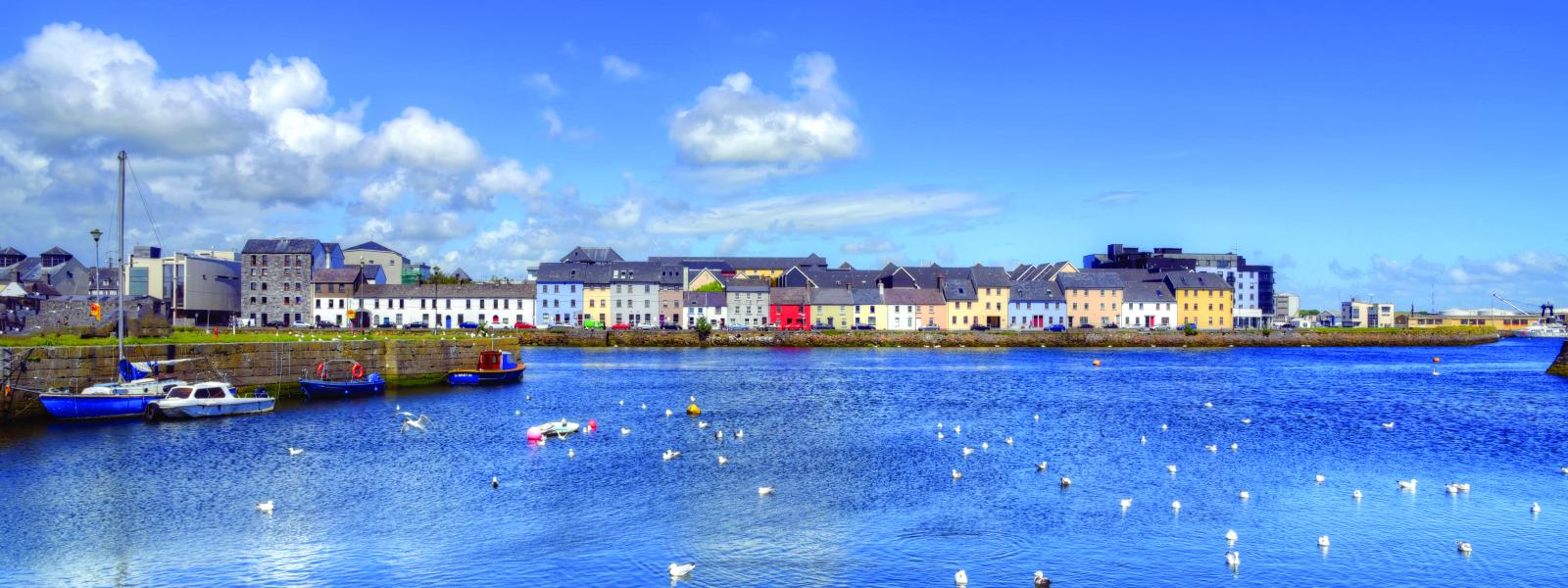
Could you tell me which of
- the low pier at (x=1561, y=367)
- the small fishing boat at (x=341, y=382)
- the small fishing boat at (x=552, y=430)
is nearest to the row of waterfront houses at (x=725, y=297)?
the low pier at (x=1561, y=367)

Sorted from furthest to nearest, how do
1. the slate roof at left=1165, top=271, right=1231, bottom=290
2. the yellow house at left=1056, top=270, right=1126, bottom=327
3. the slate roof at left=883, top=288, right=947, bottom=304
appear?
1. the slate roof at left=1165, top=271, right=1231, bottom=290
2. the yellow house at left=1056, top=270, right=1126, bottom=327
3. the slate roof at left=883, top=288, right=947, bottom=304

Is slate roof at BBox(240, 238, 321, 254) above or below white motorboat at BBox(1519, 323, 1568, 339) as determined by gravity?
above

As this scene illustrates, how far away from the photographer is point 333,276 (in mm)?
120688

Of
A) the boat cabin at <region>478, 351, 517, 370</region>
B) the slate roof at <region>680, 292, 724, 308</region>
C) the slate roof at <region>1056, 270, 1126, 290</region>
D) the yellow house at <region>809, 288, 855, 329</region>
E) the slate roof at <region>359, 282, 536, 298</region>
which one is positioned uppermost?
the slate roof at <region>1056, 270, 1126, 290</region>

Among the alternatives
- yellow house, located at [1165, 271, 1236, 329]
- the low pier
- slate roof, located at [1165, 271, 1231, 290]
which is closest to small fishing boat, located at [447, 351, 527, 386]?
the low pier

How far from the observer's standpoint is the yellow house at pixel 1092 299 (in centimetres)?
13600

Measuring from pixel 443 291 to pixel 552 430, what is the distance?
297ft

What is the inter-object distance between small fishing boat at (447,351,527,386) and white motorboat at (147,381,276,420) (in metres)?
15.6

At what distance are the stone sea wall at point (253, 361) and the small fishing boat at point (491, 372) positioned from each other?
1004mm

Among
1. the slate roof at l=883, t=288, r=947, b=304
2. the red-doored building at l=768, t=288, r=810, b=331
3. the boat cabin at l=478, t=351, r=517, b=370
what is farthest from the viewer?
the slate roof at l=883, t=288, r=947, b=304

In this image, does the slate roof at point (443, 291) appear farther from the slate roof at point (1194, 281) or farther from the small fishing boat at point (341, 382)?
the slate roof at point (1194, 281)

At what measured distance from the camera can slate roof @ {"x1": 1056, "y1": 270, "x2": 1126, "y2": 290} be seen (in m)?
136

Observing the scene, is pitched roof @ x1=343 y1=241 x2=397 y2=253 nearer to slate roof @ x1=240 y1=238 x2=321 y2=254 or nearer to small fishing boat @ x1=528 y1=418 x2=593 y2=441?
slate roof @ x1=240 y1=238 x2=321 y2=254

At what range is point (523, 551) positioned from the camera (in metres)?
21.5
